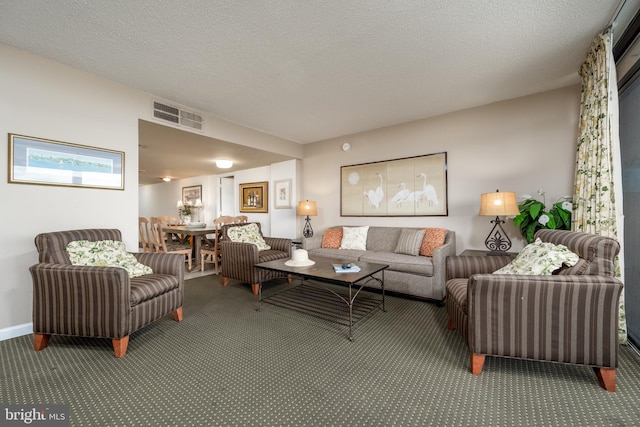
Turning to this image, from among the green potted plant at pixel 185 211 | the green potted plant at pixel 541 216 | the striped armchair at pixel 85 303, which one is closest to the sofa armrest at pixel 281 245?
the striped armchair at pixel 85 303

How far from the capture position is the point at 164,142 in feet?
13.6

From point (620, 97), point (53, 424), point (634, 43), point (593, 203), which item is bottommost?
point (53, 424)

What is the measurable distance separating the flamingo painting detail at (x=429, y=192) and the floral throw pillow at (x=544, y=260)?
1922 millimetres

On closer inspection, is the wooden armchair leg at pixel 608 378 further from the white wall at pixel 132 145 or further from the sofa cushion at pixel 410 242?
the sofa cushion at pixel 410 242

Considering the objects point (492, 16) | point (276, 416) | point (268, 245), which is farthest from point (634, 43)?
point (268, 245)

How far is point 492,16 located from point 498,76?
1.05m

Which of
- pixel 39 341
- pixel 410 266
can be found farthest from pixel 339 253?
pixel 39 341

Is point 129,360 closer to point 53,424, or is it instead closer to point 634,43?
point 53,424

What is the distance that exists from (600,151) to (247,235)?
13.2 feet

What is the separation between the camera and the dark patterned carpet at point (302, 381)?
4.57 ft

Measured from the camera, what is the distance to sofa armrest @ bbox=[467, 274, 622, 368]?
1540mm

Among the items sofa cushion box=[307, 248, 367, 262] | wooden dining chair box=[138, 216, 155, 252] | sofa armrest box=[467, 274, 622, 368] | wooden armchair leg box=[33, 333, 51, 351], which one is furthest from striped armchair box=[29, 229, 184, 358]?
wooden dining chair box=[138, 216, 155, 252]

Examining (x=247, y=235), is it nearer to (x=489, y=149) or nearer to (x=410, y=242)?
(x=410, y=242)

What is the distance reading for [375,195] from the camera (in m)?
4.48
